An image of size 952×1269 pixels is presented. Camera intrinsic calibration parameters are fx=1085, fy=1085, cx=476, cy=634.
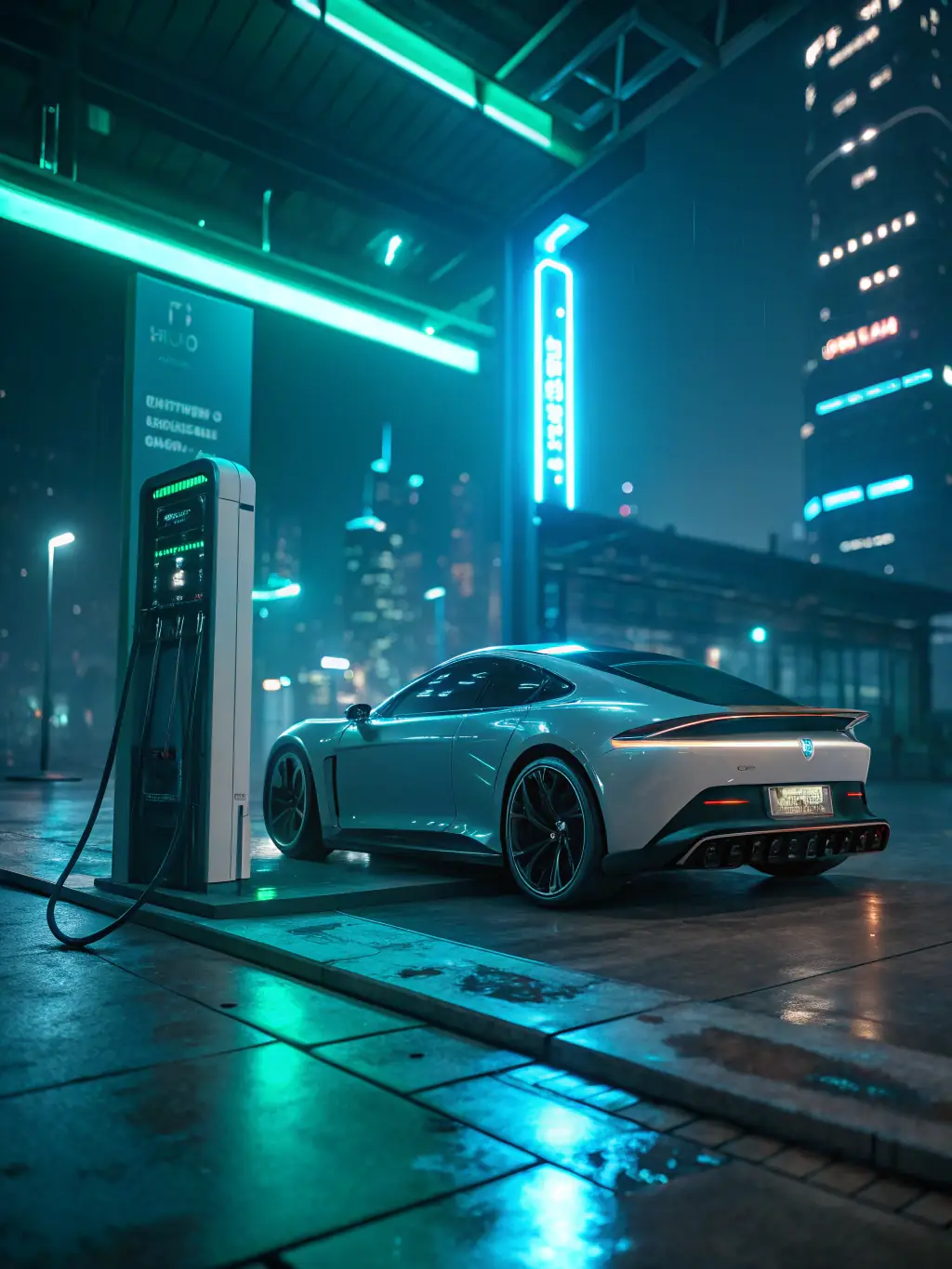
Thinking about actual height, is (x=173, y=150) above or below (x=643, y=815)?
above

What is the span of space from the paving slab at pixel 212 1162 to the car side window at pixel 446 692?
11.7ft

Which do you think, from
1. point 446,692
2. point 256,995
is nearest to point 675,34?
point 446,692

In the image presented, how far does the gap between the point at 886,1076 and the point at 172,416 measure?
7.02m

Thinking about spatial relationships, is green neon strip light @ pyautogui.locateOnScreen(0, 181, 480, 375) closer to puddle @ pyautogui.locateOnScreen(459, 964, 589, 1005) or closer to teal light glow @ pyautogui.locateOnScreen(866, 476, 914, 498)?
puddle @ pyautogui.locateOnScreen(459, 964, 589, 1005)

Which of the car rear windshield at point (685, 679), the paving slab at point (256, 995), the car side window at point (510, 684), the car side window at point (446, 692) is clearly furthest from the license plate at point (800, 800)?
the paving slab at point (256, 995)

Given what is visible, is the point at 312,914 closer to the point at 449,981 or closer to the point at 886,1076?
the point at 449,981

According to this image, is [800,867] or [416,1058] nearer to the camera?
[416,1058]

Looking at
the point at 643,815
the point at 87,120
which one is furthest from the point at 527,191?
the point at 643,815

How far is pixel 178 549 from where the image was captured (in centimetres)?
610

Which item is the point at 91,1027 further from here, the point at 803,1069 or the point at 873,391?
the point at 873,391

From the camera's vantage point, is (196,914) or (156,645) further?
(156,645)

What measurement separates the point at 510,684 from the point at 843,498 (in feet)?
521

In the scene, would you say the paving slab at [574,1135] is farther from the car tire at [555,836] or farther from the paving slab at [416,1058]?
→ the car tire at [555,836]

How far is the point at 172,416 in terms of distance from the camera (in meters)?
8.34
